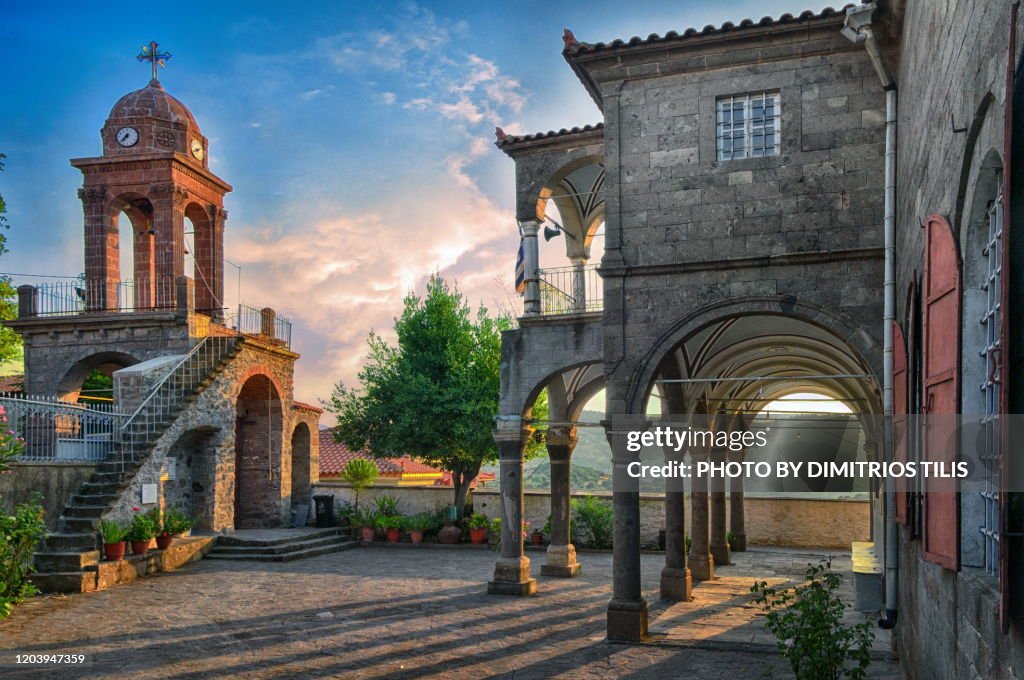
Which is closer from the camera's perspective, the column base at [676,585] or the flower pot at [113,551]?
the column base at [676,585]

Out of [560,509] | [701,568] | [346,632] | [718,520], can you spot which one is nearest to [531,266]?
[560,509]

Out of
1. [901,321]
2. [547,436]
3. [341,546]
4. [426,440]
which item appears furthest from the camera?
[426,440]

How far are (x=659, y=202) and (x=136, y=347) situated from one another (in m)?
15.1

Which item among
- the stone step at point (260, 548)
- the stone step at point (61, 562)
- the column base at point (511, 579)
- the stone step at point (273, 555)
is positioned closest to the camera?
the stone step at point (61, 562)

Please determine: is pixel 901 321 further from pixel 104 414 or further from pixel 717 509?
pixel 104 414

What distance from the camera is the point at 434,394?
78.7 ft

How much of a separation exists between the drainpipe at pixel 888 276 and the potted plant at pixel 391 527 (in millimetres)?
15214

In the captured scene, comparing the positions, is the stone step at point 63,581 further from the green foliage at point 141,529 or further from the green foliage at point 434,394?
the green foliage at point 434,394

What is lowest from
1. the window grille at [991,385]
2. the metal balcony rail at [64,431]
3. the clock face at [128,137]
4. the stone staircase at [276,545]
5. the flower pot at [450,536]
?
the flower pot at [450,536]

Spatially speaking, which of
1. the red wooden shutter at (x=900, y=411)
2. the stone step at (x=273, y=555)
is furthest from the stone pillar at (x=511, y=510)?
the red wooden shutter at (x=900, y=411)

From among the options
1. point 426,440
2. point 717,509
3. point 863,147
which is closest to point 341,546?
point 426,440

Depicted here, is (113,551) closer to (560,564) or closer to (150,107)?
(560,564)

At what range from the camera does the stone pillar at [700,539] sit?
16.7 metres

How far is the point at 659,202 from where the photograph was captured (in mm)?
11875
